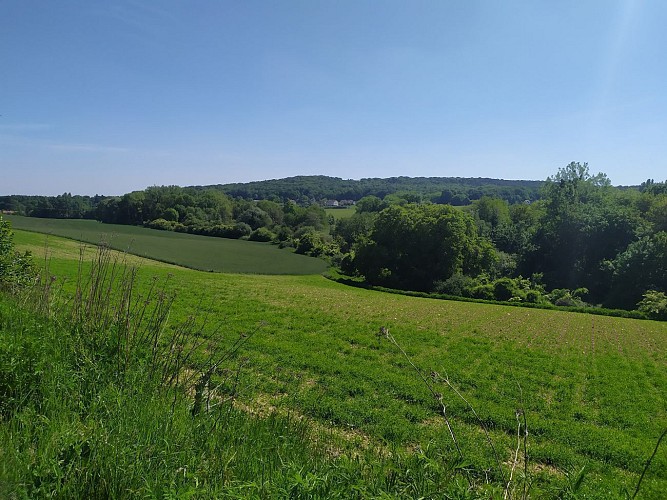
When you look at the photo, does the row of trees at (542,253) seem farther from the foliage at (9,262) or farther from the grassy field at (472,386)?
the foliage at (9,262)

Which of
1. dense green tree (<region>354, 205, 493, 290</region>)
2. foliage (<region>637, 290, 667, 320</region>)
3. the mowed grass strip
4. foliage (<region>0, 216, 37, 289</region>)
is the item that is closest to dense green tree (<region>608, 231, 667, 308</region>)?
foliage (<region>637, 290, 667, 320</region>)

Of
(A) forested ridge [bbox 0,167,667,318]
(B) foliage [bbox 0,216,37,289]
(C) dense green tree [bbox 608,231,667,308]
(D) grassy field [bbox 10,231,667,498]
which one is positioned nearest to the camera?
(D) grassy field [bbox 10,231,667,498]

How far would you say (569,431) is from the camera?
8.36 metres

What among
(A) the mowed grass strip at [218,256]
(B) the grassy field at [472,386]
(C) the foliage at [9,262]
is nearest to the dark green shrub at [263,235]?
(A) the mowed grass strip at [218,256]

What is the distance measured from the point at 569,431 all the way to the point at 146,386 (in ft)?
26.9

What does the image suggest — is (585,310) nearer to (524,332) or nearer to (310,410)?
(524,332)

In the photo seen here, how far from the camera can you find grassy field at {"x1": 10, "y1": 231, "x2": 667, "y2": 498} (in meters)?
6.84

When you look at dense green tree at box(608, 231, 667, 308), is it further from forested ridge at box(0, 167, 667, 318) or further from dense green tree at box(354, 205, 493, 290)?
dense green tree at box(354, 205, 493, 290)

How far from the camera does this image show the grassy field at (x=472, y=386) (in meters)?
6.84

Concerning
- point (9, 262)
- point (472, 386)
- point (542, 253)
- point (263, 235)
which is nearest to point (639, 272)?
point (542, 253)

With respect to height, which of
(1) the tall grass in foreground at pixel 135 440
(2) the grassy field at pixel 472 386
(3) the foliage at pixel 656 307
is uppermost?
(1) the tall grass in foreground at pixel 135 440

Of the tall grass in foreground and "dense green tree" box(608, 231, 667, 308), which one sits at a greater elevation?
the tall grass in foreground

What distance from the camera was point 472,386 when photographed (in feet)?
36.1

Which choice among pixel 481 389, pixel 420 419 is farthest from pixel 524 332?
pixel 420 419
